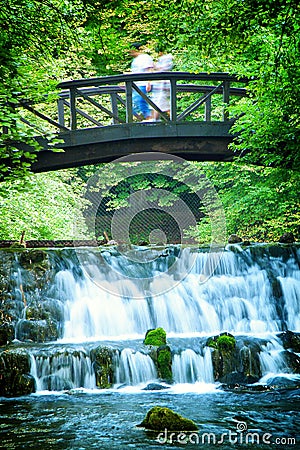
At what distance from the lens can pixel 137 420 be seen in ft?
23.8

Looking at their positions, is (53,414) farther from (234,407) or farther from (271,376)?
(271,376)

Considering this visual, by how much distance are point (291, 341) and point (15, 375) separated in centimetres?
494

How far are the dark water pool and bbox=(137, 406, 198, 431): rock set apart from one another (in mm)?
150

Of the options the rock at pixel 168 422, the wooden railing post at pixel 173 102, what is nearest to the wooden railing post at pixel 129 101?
the wooden railing post at pixel 173 102

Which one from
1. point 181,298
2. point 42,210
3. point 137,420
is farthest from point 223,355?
point 42,210

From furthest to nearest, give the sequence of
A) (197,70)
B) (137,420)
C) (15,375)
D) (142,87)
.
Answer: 1. (142,87)
2. (197,70)
3. (15,375)
4. (137,420)

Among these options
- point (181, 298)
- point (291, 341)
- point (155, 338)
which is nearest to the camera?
point (155, 338)

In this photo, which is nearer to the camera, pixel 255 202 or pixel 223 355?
pixel 223 355

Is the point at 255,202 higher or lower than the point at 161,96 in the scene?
lower

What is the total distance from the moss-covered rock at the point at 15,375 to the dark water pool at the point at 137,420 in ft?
0.94

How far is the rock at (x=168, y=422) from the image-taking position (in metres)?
6.72

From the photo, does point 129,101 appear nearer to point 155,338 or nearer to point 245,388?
point 155,338

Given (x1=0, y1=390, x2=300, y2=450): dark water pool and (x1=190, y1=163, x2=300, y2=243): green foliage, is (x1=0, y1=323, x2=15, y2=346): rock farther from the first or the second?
(x1=190, y1=163, x2=300, y2=243): green foliage

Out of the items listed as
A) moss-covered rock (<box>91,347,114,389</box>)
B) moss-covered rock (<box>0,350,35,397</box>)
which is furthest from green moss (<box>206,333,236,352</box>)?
moss-covered rock (<box>0,350,35,397</box>)
